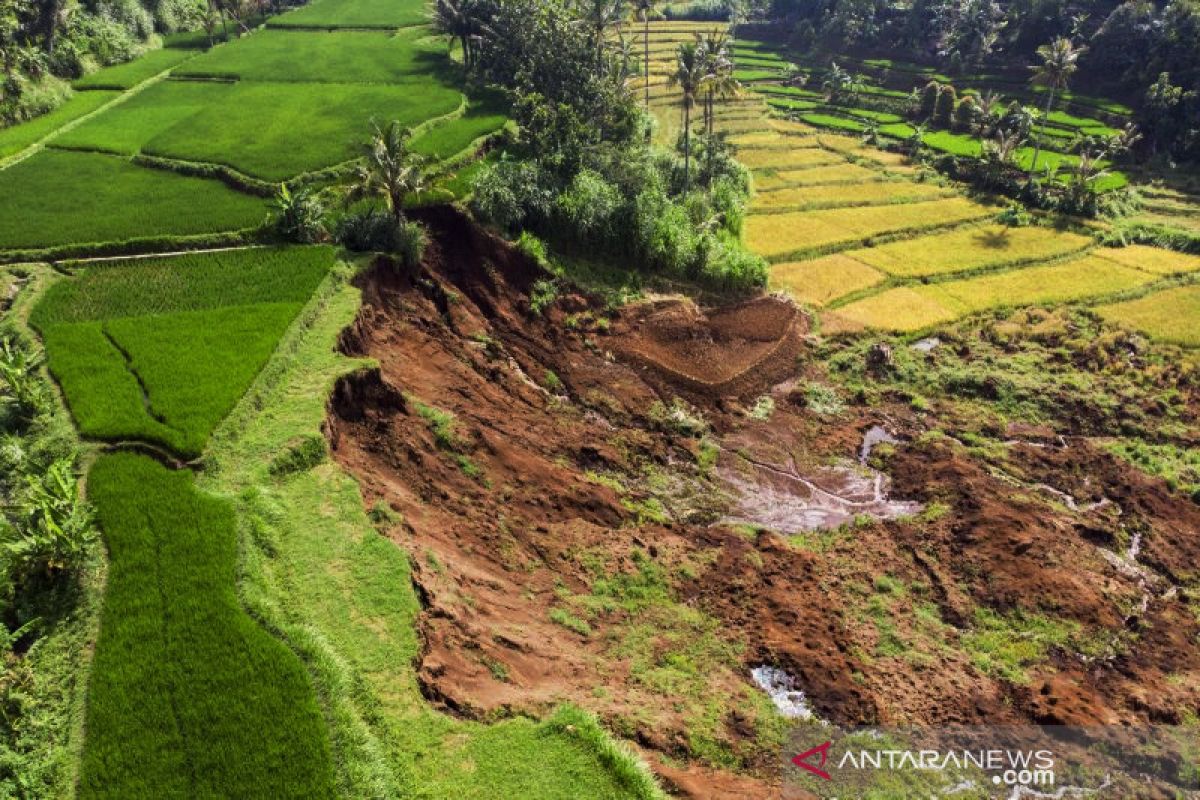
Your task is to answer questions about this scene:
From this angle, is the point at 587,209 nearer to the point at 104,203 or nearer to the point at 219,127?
the point at 104,203

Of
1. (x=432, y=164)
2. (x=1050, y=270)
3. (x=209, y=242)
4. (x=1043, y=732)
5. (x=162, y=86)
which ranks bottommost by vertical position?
(x=1043, y=732)

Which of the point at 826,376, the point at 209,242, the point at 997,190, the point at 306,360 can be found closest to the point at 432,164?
the point at 209,242

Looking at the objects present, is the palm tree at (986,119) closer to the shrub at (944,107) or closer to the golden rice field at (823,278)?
the shrub at (944,107)

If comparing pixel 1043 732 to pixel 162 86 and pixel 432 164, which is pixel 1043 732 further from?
pixel 162 86

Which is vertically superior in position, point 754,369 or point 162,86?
point 162,86

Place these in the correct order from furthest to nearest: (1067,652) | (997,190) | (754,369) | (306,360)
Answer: (997,190)
(754,369)
(306,360)
(1067,652)

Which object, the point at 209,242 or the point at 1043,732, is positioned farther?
the point at 209,242

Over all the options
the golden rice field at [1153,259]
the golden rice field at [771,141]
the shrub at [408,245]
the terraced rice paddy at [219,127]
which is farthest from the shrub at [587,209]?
the golden rice field at [1153,259]

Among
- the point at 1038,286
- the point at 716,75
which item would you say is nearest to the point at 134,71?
the point at 716,75
